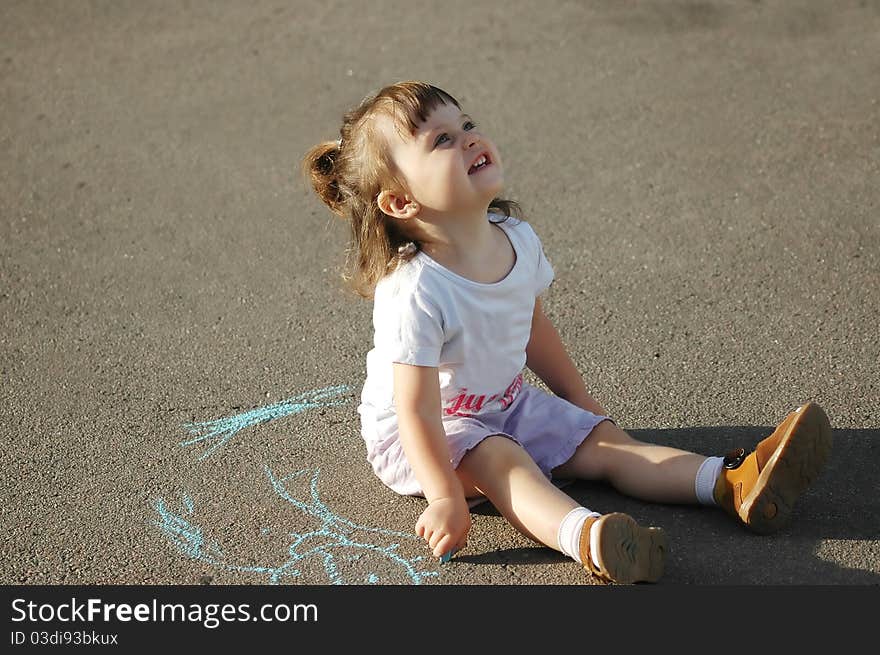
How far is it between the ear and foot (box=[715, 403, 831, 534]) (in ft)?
3.15

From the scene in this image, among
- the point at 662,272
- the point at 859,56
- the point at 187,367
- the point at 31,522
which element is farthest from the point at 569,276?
the point at 859,56

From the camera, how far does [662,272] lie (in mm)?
4102

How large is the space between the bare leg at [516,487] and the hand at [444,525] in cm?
12

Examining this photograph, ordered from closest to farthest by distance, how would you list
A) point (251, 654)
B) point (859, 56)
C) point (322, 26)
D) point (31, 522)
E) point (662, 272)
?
1. point (251, 654)
2. point (31, 522)
3. point (662, 272)
4. point (859, 56)
5. point (322, 26)

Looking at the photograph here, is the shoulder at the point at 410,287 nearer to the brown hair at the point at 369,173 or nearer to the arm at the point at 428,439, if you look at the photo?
Answer: the brown hair at the point at 369,173

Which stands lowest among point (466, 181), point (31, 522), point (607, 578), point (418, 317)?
point (31, 522)

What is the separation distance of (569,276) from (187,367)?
4.22 ft

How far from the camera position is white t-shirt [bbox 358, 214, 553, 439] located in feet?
9.31

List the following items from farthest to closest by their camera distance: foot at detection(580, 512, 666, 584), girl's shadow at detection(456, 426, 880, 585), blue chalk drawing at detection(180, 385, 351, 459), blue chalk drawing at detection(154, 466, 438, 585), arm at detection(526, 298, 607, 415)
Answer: blue chalk drawing at detection(180, 385, 351, 459) → arm at detection(526, 298, 607, 415) → blue chalk drawing at detection(154, 466, 438, 585) → girl's shadow at detection(456, 426, 880, 585) → foot at detection(580, 512, 666, 584)

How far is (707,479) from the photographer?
9.54 feet

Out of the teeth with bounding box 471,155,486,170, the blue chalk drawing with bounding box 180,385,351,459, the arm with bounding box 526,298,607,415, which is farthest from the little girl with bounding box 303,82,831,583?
the blue chalk drawing with bounding box 180,385,351,459

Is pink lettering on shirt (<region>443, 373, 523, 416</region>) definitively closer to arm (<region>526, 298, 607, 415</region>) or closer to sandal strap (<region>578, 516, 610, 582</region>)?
arm (<region>526, 298, 607, 415</region>)

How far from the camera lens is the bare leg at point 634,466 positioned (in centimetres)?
295

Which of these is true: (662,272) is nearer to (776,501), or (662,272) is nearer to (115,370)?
(776,501)
